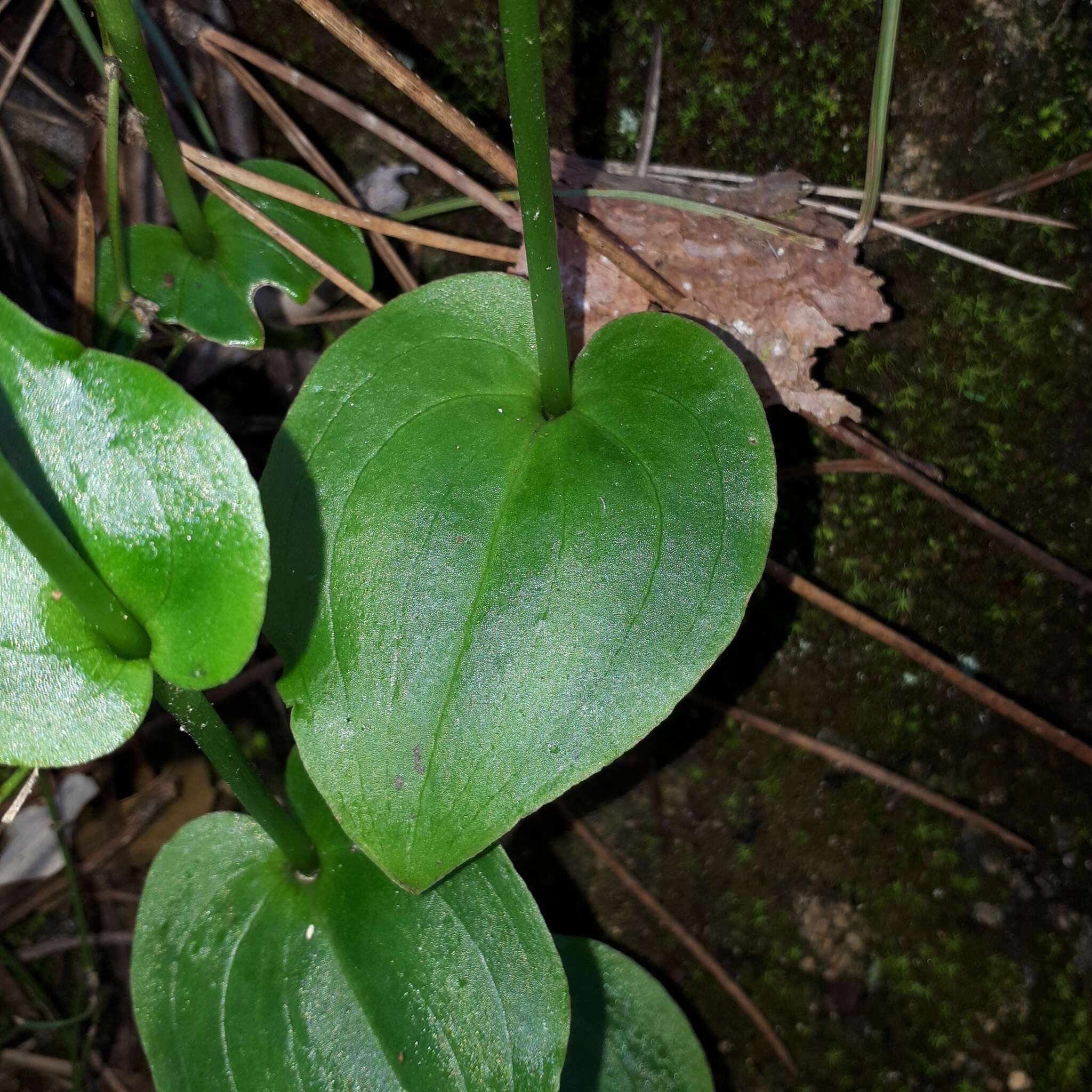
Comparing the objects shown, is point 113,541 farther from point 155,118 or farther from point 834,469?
point 834,469

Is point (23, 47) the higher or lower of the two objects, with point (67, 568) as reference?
higher

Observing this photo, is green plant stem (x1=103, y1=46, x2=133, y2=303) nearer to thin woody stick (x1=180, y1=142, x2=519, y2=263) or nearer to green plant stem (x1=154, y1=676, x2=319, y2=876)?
thin woody stick (x1=180, y1=142, x2=519, y2=263)

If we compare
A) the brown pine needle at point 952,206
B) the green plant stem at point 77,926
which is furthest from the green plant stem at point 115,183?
the brown pine needle at point 952,206

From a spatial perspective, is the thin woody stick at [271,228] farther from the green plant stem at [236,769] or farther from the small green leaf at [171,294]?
the green plant stem at [236,769]

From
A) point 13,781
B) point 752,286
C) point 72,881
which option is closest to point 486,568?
point 752,286

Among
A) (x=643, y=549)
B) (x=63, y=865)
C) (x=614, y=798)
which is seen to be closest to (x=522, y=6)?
(x=643, y=549)

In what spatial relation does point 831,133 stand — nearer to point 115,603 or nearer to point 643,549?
point 643,549
